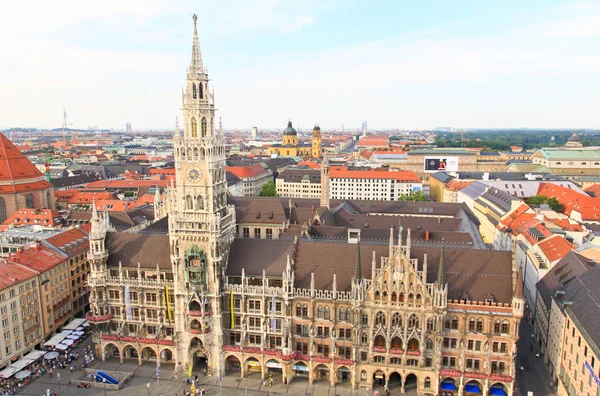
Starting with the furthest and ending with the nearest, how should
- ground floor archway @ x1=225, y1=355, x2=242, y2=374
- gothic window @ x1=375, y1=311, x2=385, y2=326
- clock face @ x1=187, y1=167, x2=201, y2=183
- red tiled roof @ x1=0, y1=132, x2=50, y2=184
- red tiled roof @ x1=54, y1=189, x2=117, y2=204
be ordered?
red tiled roof @ x1=54, y1=189, x2=117, y2=204, red tiled roof @ x1=0, y1=132, x2=50, y2=184, ground floor archway @ x1=225, y1=355, x2=242, y2=374, clock face @ x1=187, y1=167, x2=201, y2=183, gothic window @ x1=375, y1=311, x2=385, y2=326

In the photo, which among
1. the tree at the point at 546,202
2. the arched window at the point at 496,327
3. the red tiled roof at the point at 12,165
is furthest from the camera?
the tree at the point at 546,202

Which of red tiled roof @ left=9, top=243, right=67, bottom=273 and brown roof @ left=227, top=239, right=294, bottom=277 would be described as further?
red tiled roof @ left=9, top=243, right=67, bottom=273

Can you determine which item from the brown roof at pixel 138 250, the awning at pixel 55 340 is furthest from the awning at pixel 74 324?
the brown roof at pixel 138 250

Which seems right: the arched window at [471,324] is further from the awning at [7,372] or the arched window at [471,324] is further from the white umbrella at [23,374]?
the awning at [7,372]

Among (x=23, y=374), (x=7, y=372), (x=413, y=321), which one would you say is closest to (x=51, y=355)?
(x=23, y=374)

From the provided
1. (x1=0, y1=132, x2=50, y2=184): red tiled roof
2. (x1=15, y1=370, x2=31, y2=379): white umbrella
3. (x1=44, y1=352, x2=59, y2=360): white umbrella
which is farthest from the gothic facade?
(x1=0, y1=132, x2=50, y2=184): red tiled roof

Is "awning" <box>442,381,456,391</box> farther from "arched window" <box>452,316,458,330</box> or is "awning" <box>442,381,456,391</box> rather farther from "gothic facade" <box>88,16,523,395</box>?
"arched window" <box>452,316,458,330</box>
